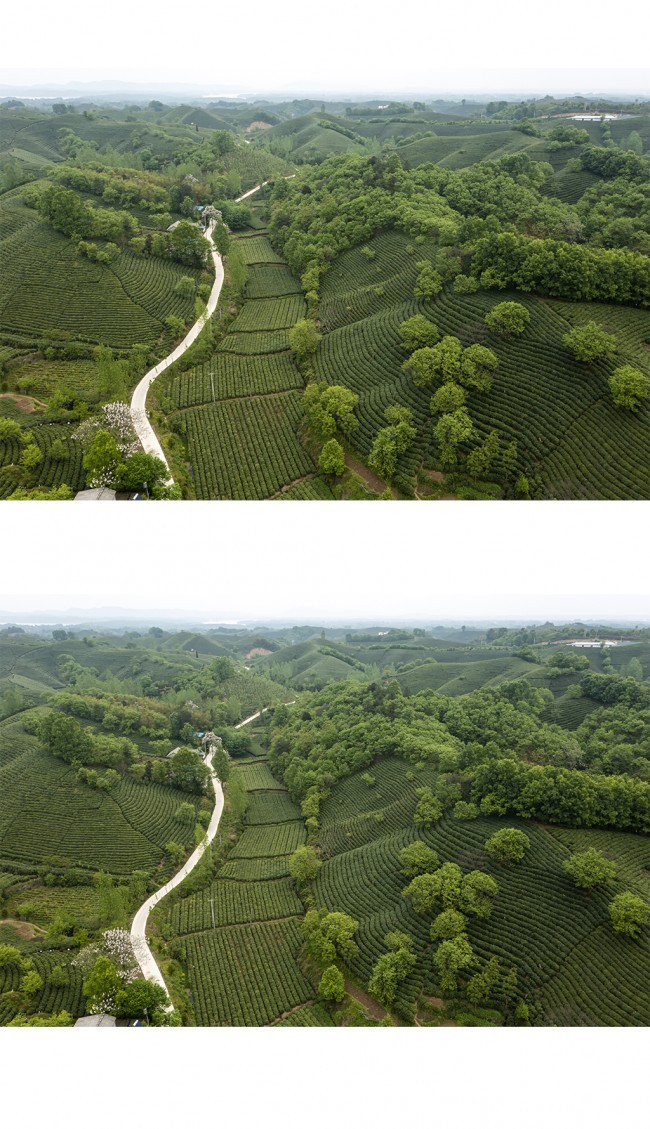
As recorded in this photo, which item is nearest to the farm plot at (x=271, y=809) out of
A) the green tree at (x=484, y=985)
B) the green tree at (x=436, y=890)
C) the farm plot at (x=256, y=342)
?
the green tree at (x=436, y=890)

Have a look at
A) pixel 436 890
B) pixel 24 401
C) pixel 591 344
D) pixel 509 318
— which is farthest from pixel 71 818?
pixel 591 344

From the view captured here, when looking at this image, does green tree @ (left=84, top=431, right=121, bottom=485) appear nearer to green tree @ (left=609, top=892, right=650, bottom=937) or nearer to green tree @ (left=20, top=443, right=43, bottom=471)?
green tree @ (left=20, top=443, right=43, bottom=471)

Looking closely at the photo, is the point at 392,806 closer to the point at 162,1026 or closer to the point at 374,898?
the point at 374,898

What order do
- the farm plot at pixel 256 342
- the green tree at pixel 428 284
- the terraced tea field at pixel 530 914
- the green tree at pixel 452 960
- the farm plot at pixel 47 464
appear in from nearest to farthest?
1. the terraced tea field at pixel 530 914
2. the green tree at pixel 452 960
3. the farm plot at pixel 47 464
4. the green tree at pixel 428 284
5. the farm plot at pixel 256 342

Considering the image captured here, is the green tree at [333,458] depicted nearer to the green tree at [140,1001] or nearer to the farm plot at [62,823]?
the farm plot at [62,823]

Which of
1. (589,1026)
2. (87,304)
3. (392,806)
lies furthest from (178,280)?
(589,1026)
